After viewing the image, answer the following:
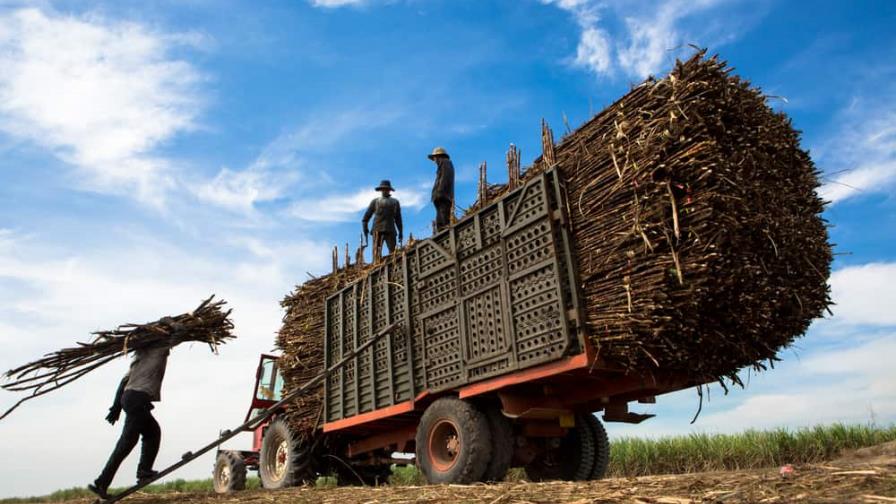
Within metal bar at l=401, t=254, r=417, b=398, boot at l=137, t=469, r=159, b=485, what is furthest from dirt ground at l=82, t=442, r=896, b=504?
metal bar at l=401, t=254, r=417, b=398

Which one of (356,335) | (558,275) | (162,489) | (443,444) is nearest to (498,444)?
(443,444)

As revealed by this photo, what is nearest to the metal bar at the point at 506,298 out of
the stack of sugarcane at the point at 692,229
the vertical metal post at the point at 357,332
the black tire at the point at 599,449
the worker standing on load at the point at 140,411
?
the stack of sugarcane at the point at 692,229

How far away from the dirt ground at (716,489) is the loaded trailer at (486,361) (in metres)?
1.46

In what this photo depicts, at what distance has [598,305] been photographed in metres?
6.39

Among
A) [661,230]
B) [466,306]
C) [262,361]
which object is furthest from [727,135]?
[262,361]

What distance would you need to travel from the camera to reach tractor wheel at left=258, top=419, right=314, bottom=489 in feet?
34.3

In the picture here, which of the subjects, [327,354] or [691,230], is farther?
[327,354]

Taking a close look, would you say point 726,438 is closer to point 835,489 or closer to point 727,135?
point 727,135

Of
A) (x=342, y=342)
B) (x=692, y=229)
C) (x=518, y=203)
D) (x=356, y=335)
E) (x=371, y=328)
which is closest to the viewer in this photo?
(x=692, y=229)

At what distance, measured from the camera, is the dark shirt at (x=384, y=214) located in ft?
37.3

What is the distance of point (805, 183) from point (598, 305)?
298 centimetres

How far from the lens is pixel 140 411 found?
7035mm

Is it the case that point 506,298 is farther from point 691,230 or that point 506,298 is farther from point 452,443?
point 691,230

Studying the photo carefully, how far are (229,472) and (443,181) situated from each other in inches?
248
